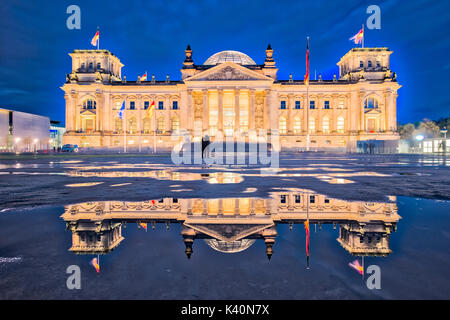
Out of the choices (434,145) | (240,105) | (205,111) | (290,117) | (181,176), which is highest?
(240,105)

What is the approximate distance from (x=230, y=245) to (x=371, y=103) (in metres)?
82.0

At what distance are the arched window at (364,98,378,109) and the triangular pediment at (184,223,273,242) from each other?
7951cm

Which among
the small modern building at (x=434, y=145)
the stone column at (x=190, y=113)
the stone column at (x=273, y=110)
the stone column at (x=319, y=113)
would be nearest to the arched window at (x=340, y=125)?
the stone column at (x=319, y=113)

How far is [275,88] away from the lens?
233 feet

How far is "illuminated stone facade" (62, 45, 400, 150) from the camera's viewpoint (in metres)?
71.2

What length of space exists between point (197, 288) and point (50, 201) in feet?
23.6

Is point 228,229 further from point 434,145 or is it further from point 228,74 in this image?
point 434,145

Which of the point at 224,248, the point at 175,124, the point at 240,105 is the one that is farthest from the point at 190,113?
the point at 224,248

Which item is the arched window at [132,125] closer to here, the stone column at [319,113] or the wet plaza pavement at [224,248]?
the stone column at [319,113]

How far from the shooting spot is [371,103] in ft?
243

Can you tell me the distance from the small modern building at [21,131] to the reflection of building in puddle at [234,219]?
91792 mm

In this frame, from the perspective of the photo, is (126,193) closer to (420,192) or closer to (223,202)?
(223,202)
